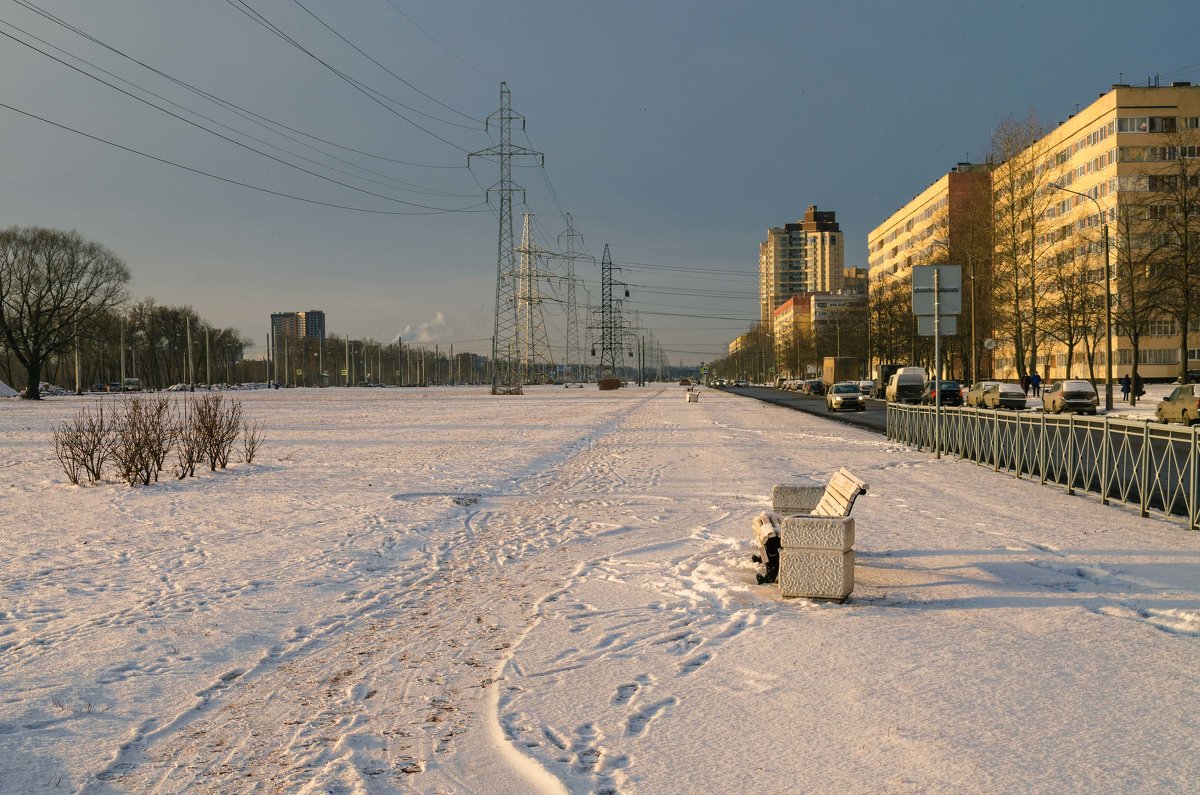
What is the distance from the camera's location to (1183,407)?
1193 inches

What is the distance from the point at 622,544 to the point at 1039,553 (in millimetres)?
4472

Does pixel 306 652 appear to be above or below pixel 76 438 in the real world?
below

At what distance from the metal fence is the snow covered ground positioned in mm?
649

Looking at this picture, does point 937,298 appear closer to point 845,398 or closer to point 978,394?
point 845,398

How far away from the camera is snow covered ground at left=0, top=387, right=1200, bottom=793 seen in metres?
4.18

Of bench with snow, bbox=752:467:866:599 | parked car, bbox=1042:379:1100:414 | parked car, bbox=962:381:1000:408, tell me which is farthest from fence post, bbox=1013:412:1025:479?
parked car, bbox=962:381:1000:408

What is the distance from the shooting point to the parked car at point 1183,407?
29.5 metres

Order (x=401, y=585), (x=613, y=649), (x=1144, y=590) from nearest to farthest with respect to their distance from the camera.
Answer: (x=613, y=649) → (x=1144, y=590) → (x=401, y=585)

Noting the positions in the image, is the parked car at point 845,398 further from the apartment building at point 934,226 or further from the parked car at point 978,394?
the apartment building at point 934,226

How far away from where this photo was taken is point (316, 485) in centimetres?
1557

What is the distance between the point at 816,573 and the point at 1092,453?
9.23 m

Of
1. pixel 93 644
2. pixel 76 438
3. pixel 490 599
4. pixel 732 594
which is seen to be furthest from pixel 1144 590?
pixel 76 438

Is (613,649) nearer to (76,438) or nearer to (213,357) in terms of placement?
(76,438)

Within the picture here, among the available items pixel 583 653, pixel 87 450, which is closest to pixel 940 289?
pixel 583 653
